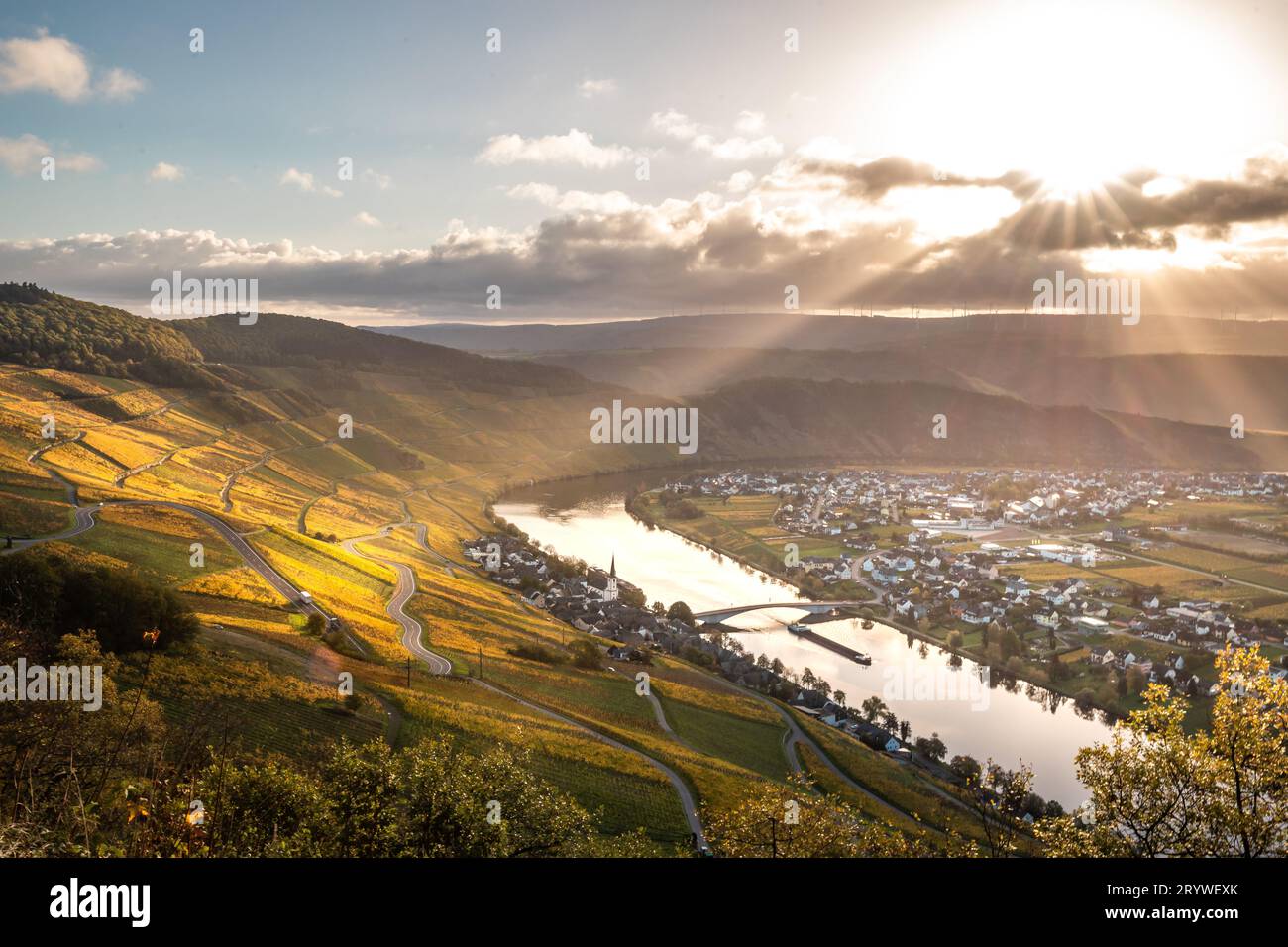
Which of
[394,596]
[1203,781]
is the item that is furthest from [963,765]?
[394,596]

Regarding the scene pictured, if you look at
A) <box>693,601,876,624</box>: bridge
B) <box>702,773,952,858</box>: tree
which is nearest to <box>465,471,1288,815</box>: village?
<box>693,601,876,624</box>: bridge

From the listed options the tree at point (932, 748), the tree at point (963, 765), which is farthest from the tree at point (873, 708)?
the tree at point (963, 765)

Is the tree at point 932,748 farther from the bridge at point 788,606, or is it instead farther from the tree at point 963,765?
the bridge at point 788,606

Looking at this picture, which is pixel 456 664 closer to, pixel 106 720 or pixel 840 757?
pixel 840 757

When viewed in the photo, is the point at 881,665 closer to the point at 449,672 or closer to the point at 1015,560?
the point at 449,672

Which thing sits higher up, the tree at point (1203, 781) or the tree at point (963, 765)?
the tree at point (1203, 781)
